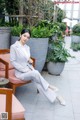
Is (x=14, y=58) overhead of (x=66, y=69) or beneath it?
overhead

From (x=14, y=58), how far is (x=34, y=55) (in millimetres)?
1555

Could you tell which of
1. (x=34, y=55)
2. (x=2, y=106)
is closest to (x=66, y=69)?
(x=34, y=55)

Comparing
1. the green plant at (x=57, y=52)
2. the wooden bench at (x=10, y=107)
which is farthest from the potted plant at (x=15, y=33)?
the wooden bench at (x=10, y=107)

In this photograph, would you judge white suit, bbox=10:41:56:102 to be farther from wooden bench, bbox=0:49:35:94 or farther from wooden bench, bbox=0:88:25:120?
wooden bench, bbox=0:88:25:120

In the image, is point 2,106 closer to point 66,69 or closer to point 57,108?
point 57,108

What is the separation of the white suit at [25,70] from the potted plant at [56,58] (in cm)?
197

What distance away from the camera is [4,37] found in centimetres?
599

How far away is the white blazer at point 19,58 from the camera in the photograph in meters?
4.44

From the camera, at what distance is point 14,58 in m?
4.45

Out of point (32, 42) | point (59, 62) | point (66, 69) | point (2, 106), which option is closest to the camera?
point (2, 106)

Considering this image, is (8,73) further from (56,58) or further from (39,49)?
(56,58)

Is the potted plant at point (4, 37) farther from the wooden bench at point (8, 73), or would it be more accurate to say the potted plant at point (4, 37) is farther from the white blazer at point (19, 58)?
the white blazer at point (19, 58)

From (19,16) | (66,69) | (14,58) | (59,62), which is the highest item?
(19,16)

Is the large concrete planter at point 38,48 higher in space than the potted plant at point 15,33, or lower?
lower
